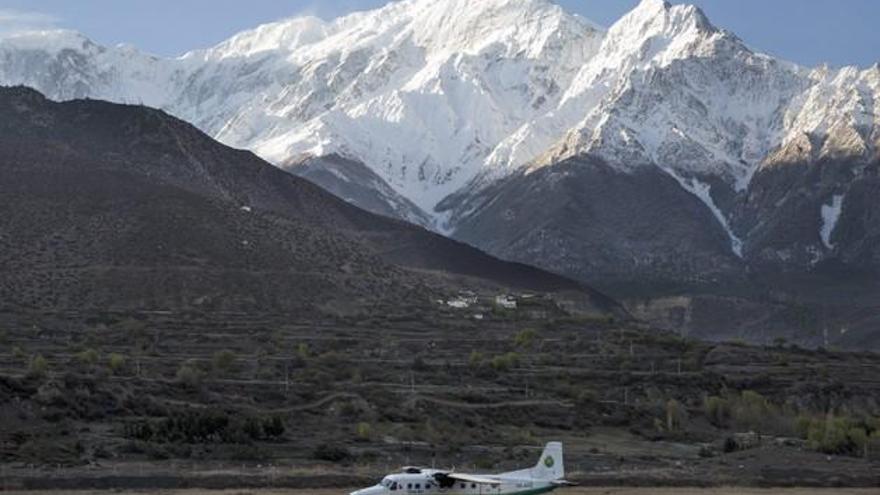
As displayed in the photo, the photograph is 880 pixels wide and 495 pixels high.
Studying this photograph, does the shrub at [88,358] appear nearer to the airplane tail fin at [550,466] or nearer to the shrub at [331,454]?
the shrub at [331,454]

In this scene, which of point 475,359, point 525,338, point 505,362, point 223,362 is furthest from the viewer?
point 525,338

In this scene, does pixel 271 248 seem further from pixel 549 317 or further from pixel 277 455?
pixel 277 455

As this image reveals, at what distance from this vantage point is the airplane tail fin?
64125mm

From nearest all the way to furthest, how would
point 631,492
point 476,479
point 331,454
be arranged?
point 476,479
point 631,492
point 331,454

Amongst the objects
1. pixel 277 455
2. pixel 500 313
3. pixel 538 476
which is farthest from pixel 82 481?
pixel 500 313

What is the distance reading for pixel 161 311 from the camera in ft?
513

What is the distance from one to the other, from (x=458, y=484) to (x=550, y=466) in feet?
14.4

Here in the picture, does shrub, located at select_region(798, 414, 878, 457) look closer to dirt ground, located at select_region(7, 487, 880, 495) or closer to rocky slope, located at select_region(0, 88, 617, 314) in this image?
dirt ground, located at select_region(7, 487, 880, 495)

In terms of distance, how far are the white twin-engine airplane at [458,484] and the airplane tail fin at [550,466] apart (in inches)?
1.7

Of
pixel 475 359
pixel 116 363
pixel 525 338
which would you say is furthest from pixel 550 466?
pixel 525 338

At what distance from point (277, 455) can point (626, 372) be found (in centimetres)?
5477

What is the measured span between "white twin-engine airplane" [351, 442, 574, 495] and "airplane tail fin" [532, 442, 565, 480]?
0.04 metres

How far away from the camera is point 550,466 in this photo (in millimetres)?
64438

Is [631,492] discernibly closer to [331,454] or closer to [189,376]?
[331,454]
